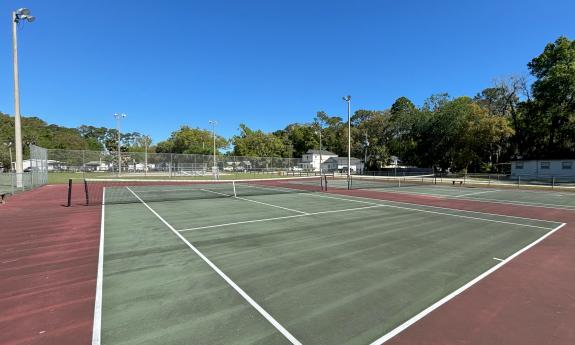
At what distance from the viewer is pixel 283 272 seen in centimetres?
666

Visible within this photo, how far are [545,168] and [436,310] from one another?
180ft

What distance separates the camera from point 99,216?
13.5 meters

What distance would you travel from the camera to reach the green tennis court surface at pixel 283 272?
4.39 meters

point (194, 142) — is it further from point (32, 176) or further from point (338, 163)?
point (32, 176)

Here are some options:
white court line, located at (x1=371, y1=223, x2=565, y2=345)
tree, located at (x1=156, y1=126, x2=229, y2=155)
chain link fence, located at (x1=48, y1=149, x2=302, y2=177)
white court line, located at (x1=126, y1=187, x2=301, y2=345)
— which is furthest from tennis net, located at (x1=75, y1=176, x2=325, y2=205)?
tree, located at (x1=156, y1=126, x2=229, y2=155)

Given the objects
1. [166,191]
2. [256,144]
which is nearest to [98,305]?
[166,191]

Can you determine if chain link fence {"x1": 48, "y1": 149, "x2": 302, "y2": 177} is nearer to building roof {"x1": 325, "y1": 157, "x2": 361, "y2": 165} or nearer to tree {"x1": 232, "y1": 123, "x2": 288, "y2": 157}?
tree {"x1": 232, "y1": 123, "x2": 288, "y2": 157}

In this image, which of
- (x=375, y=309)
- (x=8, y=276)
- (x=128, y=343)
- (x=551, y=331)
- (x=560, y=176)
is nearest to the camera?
(x=128, y=343)

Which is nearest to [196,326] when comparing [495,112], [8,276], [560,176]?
[8,276]

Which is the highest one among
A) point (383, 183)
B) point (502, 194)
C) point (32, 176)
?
point (32, 176)

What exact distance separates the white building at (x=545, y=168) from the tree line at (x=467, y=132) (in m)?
2.33

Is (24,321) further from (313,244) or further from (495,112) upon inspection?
(495,112)

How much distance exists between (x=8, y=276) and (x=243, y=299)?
5.14 m

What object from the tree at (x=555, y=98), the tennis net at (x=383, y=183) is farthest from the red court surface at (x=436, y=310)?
the tree at (x=555, y=98)
